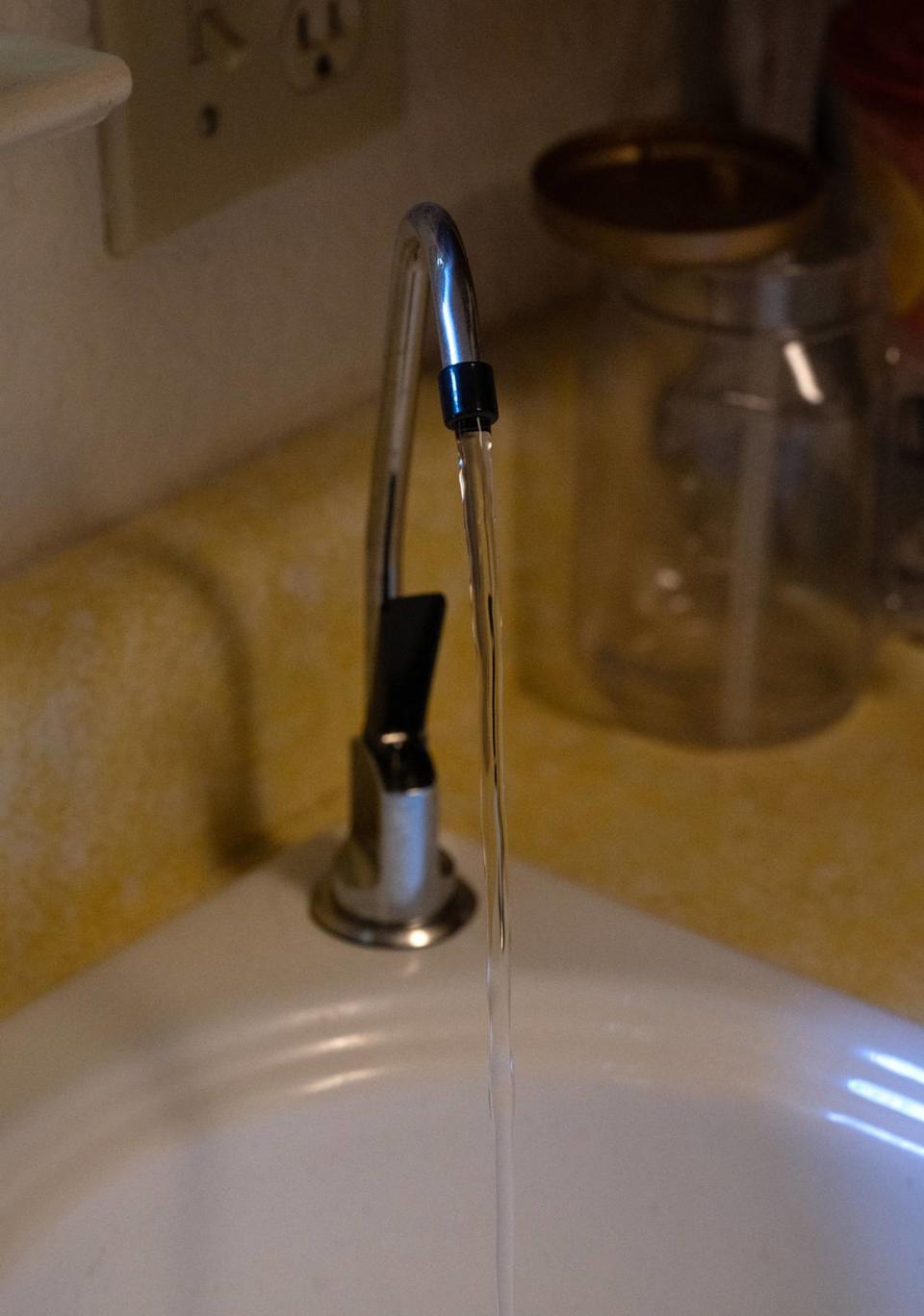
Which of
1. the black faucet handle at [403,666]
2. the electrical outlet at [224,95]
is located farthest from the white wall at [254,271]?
the black faucet handle at [403,666]

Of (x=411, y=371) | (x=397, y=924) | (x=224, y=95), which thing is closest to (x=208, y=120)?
(x=224, y=95)

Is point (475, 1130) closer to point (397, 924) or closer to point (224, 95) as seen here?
point (397, 924)

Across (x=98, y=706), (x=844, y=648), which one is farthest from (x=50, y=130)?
(x=844, y=648)

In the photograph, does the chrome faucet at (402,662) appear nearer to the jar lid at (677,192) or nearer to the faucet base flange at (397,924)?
the faucet base flange at (397,924)

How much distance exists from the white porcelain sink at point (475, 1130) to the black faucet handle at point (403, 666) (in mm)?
77

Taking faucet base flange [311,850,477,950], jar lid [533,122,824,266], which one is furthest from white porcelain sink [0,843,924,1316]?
jar lid [533,122,824,266]

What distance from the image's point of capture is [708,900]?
59cm

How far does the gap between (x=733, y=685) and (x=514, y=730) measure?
9 centimetres

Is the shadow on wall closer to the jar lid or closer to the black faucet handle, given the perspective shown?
the black faucet handle

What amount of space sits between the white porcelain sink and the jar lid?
0.76 feet

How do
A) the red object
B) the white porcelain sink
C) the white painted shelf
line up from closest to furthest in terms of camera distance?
the white painted shelf
the white porcelain sink
the red object

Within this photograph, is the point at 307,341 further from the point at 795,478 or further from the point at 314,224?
the point at 795,478

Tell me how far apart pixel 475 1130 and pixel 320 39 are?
34cm

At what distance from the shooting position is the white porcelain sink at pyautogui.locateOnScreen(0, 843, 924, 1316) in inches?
20.1
